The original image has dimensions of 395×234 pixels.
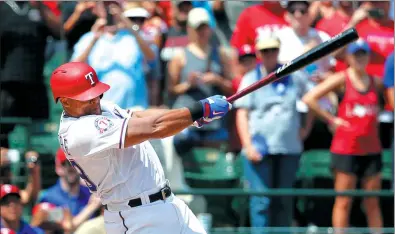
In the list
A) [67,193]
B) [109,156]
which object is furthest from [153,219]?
[67,193]

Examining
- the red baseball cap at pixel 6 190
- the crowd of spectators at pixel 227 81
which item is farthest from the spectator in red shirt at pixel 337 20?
the red baseball cap at pixel 6 190

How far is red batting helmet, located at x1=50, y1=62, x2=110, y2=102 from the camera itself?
5176 millimetres

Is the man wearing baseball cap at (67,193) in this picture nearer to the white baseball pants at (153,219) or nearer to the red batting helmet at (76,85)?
the white baseball pants at (153,219)

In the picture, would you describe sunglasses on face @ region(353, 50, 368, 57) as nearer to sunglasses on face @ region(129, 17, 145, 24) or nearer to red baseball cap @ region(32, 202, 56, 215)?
sunglasses on face @ region(129, 17, 145, 24)

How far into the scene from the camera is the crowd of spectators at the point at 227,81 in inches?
304

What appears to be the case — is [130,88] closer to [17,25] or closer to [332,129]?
[17,25]

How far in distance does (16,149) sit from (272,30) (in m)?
2.59

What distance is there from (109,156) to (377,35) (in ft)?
12.6

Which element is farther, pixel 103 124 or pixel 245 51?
pixel 245 51

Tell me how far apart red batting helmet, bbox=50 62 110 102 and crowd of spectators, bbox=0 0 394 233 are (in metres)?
2.23

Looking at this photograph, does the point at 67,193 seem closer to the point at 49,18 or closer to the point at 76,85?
the point at 49,18

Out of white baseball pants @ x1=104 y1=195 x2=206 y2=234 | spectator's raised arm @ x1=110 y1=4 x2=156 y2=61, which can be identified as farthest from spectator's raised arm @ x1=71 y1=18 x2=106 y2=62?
white baseball pants @ x1=104 y1=195 x2=206 y2=234

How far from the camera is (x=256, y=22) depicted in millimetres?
8273

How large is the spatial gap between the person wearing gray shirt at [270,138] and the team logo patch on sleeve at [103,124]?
2693 mm
